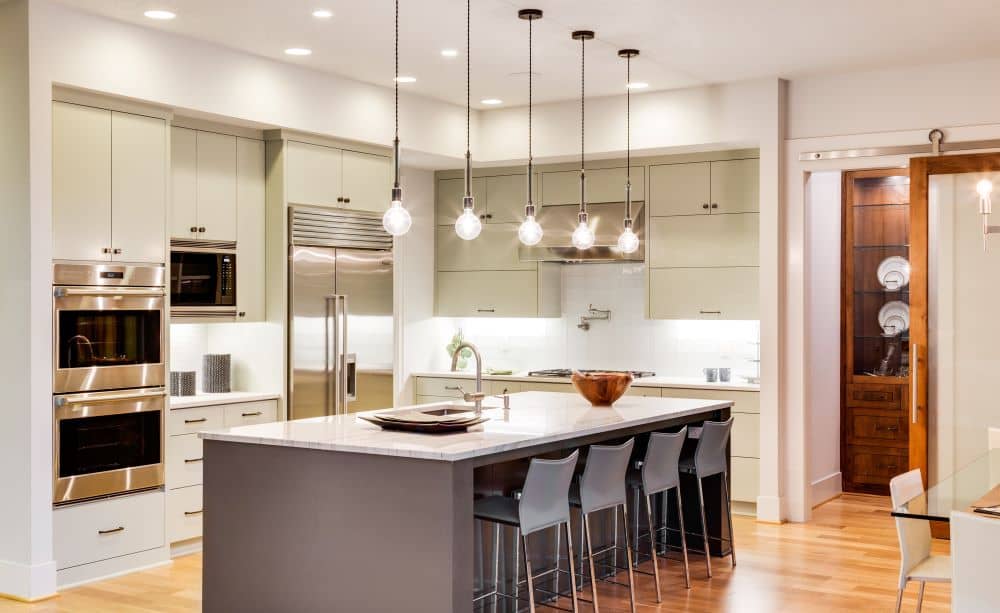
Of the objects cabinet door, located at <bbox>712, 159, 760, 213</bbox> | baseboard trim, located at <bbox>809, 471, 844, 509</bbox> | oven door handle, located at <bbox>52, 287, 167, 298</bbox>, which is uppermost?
cabinet door, located at <bbox>712, 159, 760, 213</bbox>

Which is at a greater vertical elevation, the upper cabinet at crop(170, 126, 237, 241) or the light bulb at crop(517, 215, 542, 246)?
the upper cabinet at crop(170, 126, 237, 241)

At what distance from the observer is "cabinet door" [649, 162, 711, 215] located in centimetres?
763

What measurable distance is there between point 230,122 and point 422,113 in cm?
173

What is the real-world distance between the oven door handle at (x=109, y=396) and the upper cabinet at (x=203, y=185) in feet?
3.16

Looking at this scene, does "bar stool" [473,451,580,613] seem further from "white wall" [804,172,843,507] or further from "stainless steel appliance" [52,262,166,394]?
"white wall" [804,172,843,507]

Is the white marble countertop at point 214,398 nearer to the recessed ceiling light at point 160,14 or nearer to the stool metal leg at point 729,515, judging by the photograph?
the recessed ceiling light at point 160,14

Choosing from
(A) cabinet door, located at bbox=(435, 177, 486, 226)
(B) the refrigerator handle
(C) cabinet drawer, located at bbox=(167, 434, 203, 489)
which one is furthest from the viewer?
(A) cabinet door, located at bbox=(435, 177, 486, 226)

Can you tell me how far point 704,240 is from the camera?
7617mm

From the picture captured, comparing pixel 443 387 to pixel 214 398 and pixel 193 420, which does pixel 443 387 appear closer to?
pixel 214 398

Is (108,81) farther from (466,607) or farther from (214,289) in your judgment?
(466,607)

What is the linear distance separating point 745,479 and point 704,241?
5.62 feet

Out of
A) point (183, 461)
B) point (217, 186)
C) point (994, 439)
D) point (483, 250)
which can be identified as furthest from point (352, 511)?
point (483, 250)

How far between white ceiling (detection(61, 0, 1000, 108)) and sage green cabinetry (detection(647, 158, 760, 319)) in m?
0.74

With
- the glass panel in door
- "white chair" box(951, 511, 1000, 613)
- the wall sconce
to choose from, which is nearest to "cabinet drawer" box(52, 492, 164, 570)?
"white chair" box(951, 511, 1000, 613)
